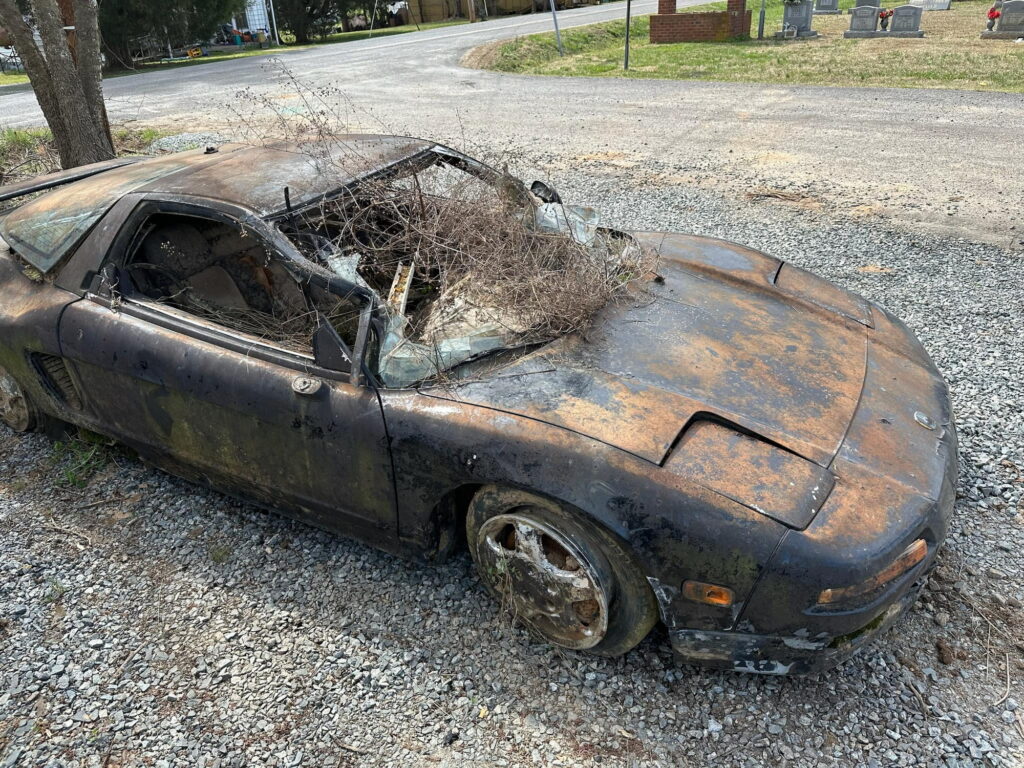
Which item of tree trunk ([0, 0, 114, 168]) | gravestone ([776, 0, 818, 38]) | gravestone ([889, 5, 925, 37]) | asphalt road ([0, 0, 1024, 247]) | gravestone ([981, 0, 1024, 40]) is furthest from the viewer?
gravestone ([776, 0, 818, 38])

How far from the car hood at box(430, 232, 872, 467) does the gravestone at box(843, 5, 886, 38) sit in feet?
59.8

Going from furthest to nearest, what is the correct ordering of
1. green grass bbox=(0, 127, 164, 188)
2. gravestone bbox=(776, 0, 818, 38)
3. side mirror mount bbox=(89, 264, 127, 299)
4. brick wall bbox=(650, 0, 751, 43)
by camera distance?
brick wall bbox=(650, 0, 751, 43), gravestone bbox=(776, 0, 818, 38), green grass bbox=(0, 127, 164, 188), side mirror mount bbox=(89, 264, 127, 299)

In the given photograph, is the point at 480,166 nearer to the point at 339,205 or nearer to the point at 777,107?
the point at 339,205

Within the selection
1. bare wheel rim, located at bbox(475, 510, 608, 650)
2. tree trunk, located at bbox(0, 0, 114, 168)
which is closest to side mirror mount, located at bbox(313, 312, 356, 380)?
bare wheel rim, located at bbox(475, 510, 608, 650)

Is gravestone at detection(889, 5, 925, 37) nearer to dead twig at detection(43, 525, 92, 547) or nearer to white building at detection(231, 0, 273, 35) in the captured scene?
dead twig at detection(43, 525, 92, 547)

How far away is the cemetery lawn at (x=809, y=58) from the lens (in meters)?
12.6

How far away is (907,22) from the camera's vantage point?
58.2 ft

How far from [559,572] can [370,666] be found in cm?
76

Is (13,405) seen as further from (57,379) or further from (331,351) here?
(331,351)

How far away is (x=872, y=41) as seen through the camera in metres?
17.1

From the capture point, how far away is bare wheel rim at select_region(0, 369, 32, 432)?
3523 millimetres

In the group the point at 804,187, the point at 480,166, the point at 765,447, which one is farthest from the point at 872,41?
the point at 765,447

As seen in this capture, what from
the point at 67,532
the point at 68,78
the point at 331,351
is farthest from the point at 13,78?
the point at 331,351

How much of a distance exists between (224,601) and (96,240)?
65.1 inches
